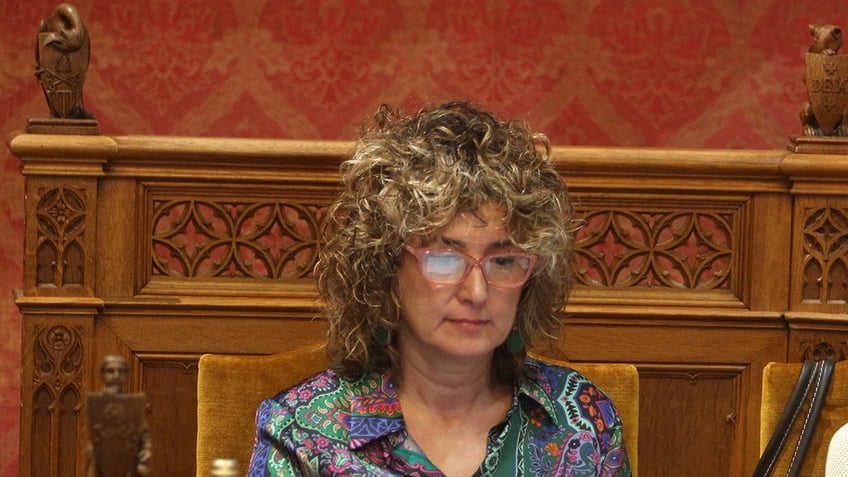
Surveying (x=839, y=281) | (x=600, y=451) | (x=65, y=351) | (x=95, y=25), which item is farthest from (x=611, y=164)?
(x=95, y=25)

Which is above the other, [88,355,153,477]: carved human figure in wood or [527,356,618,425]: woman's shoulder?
[527,356,618,425]: woman's shoulder

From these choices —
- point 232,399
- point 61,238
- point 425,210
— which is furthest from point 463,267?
point 61,238

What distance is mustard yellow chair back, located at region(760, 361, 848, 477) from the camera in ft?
8.86

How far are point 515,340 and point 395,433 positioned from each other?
29 cm

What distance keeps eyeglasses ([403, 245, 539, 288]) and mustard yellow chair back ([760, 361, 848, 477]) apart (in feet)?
2.07

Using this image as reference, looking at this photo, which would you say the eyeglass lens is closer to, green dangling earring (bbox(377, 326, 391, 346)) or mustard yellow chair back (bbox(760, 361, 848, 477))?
green dangling earring (bbox(377, 326, 391, 346))

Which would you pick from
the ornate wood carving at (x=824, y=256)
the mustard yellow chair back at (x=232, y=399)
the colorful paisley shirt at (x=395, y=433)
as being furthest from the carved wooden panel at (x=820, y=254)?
the colorful paisley shirt at (x=395, y=433)

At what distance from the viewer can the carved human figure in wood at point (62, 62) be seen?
3.14m

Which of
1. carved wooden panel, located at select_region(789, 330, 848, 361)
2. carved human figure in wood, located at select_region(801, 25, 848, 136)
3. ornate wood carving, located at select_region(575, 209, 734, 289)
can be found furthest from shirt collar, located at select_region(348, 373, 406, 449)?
carved human figure in wood, located at select_region(801, 25, 848, 136)

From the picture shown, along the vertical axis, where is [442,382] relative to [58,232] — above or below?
below

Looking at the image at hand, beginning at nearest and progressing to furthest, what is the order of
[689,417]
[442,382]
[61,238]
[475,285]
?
[475,285] < [442,382] < [61,238] < [689,417]

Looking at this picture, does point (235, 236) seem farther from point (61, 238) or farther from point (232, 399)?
point (232, 399)

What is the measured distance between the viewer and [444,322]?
2352 mm

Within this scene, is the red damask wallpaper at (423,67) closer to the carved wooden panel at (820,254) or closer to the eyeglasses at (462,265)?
the carved wooden panel at (820,254)
